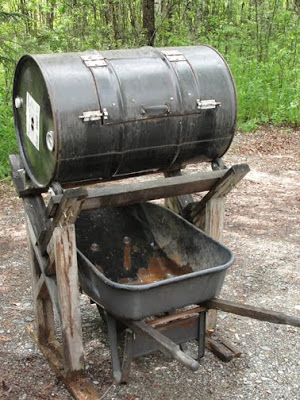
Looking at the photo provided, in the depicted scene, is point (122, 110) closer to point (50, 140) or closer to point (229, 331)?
point (50, 140)

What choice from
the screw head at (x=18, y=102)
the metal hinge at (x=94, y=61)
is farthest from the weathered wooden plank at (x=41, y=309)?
the metal hinge at (x=94, y=61)

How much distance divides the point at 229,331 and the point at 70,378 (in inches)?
49.4

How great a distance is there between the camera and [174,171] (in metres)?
3.59

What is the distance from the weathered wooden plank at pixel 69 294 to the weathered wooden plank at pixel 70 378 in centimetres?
6

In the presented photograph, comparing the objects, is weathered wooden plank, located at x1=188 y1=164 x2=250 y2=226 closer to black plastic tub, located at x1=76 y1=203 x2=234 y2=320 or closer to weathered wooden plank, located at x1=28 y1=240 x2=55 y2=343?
black plastic tub, located at x1=76 y1=203 x2=234 y2=320

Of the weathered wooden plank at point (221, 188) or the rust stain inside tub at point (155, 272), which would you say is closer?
the weathered wooden plank at point (221, 188)

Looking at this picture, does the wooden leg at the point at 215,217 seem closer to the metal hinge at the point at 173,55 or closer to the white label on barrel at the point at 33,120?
the metal hinge at the point at 173,55

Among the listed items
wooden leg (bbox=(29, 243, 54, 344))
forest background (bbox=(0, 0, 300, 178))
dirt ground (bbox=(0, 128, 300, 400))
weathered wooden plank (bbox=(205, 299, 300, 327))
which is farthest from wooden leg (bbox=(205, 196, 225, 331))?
forest background (bbox=(0, 0, 300, 178))

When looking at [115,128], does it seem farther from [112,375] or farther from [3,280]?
[3,280]

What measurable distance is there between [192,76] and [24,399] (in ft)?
7.05

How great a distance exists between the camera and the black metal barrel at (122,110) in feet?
8.63

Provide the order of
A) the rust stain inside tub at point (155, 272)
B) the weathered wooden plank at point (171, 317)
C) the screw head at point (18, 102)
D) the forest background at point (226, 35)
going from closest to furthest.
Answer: the weathered wooden plank at point (171, 317) < the screw head at point (18, 102) < the rust stain inside tub at point (155, 272) < the forest background at point (226, 35)

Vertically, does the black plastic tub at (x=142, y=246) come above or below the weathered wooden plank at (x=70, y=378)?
above

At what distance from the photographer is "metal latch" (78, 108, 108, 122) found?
261 centimetres
